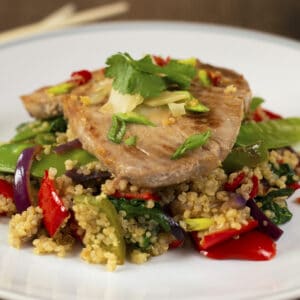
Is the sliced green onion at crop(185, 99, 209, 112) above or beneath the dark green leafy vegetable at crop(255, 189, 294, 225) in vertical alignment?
above

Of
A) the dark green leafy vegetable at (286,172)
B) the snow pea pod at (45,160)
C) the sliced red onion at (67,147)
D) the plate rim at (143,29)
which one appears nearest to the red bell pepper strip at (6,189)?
the snow pea pod at (45,160)

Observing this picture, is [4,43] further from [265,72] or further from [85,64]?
[265,72]

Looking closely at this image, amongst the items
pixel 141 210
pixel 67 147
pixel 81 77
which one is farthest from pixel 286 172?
pixel 81 77

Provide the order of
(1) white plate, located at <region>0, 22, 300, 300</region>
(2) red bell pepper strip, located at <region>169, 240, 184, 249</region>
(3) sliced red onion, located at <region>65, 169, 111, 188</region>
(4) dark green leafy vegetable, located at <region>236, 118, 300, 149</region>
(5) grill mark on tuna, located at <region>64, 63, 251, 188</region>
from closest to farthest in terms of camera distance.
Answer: (1) white plate, located at <region>0, 22, 300, 300</region>, (5) grill mark on tuna, located at <region>64, 63, 251, 188</region>, (2) red bell pepper strip, located at <region>169, 240, 184, 249</region>, (3) sliced red onion, located at <region>65, 169, 111, 188</region>, (4) dark green leafy vegetable, located at <region>236, 118, 300, 149</region>

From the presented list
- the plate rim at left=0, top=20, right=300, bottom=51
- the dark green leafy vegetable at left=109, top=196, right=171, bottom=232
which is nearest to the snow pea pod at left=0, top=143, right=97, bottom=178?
the dark green leafy vegetable at left=109, top=196, right=171, bottom=232

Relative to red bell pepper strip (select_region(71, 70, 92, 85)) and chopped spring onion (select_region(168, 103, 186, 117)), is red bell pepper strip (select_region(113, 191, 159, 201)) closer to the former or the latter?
chopped spring onion (select_region(168, 103, 186, 117))
